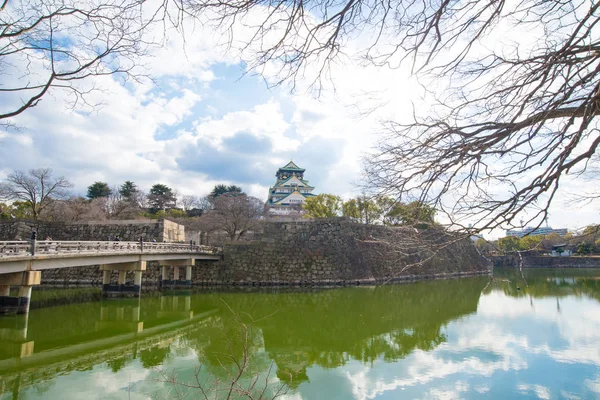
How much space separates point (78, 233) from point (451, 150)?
81.1 ft

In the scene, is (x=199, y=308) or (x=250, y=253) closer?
(x=199, y=308)

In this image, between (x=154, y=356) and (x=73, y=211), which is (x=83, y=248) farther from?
(x=73, y=211)

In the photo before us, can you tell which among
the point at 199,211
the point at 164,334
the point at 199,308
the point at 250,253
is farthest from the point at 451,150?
the point at 199,211

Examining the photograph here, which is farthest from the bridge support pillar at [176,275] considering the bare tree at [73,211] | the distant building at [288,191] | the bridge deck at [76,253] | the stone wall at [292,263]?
the distant building at [288,191]

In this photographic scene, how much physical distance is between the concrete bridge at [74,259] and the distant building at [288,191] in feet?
86.5

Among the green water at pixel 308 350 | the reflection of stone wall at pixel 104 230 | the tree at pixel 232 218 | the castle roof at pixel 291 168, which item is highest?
the castle roof at pixel 291 168

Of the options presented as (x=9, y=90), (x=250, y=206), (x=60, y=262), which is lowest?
(x=60, y=262)

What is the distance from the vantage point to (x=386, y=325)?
11.4 metres

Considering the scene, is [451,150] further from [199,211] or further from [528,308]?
[199,211]

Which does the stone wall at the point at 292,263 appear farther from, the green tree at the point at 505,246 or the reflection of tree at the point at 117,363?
the reflection of tree at the point at 117,363

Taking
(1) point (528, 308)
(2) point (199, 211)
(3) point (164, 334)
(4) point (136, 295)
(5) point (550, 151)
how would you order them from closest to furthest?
(5) point (550, 151), (3) point (164, 334), (1) point (528, 308), (4) point (136, 295), (2) point (199, 211)

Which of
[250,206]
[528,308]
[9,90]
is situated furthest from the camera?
[250,206]

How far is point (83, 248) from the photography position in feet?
46.7

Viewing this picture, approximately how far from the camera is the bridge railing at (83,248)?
10430 millimetres
